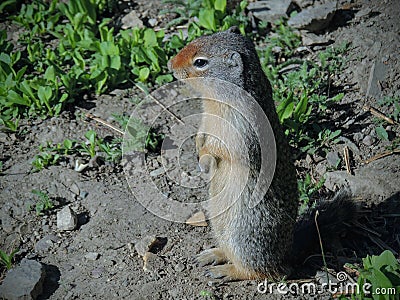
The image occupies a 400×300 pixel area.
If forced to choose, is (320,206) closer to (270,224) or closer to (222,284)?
(270,224)

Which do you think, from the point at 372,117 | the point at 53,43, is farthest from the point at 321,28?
the point at 53,43

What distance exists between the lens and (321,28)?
5.66 meters

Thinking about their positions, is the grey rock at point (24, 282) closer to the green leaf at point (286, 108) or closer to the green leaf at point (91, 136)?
the green leaf at point (91, 136)

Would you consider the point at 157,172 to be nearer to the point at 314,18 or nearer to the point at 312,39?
the point at 312,39

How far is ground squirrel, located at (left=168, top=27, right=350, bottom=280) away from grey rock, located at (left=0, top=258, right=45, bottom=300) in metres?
1.04

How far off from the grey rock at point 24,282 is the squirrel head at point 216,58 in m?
1.57

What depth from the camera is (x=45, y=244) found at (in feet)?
13.5

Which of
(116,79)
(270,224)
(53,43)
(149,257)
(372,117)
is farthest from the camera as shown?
(53,43)

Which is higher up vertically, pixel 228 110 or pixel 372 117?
pixel 228 110

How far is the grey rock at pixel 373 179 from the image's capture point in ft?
14.4

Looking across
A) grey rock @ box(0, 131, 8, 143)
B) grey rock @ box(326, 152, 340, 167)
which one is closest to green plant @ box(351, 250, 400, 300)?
grey rock @ box(326, 152, 340, 167)

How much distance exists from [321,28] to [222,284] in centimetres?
294

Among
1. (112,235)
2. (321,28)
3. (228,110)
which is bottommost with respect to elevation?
(112,235)

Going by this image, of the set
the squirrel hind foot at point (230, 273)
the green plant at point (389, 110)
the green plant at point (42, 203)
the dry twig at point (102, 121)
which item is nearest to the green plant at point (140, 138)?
the dry twig at point (102, 121)
